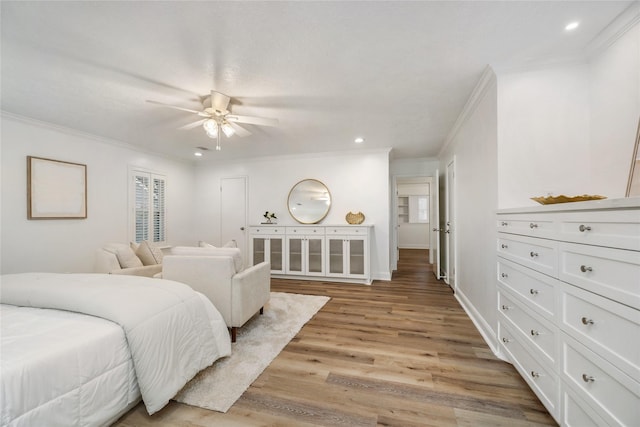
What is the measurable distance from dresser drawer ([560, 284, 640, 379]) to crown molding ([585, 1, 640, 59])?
1725 millimetres

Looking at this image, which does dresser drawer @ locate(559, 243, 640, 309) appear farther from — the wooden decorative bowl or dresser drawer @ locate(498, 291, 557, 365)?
the wooden decorative bowl

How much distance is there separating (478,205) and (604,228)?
5.53 feet

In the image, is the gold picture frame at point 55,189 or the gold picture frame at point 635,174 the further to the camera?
the gold picture frame at point 55,189

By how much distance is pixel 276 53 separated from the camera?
1.93 meters

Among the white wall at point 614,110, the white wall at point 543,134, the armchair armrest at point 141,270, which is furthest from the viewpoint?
the armchair armrest at point 141,270

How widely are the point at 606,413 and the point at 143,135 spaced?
17.1 feet

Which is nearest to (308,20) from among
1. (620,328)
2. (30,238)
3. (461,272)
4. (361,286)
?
(620,328)

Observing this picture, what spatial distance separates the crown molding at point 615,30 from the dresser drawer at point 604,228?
140cm

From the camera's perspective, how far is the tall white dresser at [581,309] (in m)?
0.93

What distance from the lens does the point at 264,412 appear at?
1.53 meters

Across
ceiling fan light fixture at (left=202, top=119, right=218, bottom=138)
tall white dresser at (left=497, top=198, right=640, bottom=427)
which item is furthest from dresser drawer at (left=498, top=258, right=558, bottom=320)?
ceiling fan light fixture at (left=202, top=119, right=218, bottom=138)

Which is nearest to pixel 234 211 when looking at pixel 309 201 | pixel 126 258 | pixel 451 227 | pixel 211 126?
pixel 309 201

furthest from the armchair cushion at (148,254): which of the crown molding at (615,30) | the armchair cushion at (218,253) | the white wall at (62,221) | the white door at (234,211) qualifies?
the crown molding at (615,30)

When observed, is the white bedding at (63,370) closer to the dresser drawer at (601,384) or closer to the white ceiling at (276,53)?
the white ceiling at (276,53)
